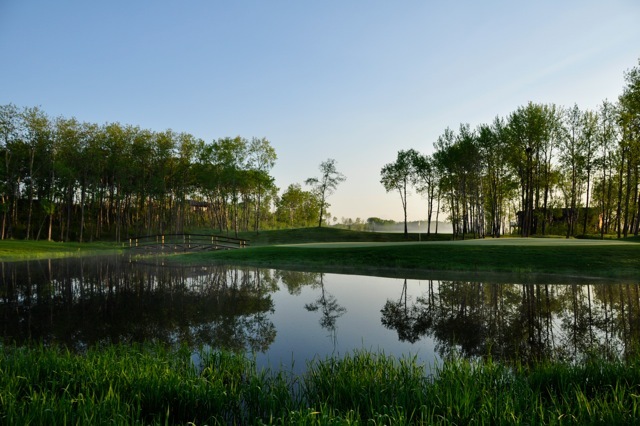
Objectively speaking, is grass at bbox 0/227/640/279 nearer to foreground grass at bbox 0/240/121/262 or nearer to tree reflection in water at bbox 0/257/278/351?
foreground grass at bbox 0/240/121/262

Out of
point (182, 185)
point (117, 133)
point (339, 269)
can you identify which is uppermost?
point (117, 133)

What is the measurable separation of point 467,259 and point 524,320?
1441 centimetres

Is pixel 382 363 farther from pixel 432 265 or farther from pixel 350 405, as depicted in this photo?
pixel 432 265

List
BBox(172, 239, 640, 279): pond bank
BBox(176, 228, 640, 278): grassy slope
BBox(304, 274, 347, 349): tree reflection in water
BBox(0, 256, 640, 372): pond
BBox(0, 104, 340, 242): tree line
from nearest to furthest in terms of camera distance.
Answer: BBox(0, 256, 640, 372): pond, BBox(304, 274, 347, 349): tree reflection in water, BBox(172, 239, 640, 279): pond bank, BBox(176, 228, 640, 278): grassy slope, BBox(0, 104, 340, 242): tree line

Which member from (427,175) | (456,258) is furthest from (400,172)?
(456,258)

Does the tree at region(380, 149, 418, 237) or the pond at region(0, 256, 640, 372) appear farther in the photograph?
the tree at region(380, 149, 418, 237)

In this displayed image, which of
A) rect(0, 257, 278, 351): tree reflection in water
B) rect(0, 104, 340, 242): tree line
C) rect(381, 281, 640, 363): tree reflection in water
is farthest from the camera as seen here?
rect(0, 104, 340, 242): tree line

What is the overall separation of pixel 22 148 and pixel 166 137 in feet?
76.8

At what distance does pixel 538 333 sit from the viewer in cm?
1023

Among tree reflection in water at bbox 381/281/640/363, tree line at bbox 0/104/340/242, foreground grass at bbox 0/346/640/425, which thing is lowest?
tree reflection in water at bbox 381/281/640/363

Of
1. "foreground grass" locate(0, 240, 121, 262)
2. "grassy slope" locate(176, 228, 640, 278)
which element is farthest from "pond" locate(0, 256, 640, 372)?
"foreground grass" locate(0, 240, 121, 262)

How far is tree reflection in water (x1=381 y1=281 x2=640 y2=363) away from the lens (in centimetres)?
877

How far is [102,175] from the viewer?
67.2 meters

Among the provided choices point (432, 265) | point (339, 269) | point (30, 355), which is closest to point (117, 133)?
point (339, 269)
